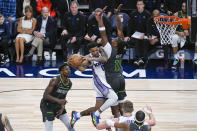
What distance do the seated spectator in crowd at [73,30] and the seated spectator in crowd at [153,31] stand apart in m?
1.80

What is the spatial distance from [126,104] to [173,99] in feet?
13.2

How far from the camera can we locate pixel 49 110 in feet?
22.1

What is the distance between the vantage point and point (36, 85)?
10758mm

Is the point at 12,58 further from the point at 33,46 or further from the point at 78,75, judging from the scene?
the point at 78,75

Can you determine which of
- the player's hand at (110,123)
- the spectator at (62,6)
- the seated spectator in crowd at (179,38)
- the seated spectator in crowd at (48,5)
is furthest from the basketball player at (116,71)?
the seated spectator in crowd at (48,5)

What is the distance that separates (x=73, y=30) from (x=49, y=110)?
20.9ft

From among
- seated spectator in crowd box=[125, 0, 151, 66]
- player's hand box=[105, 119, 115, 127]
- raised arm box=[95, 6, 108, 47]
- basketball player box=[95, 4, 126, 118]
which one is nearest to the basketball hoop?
seated spectator in crowd box=[125, 0, 151, 66]

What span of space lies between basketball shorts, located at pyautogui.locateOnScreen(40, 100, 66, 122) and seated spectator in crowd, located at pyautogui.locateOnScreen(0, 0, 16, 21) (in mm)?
7051

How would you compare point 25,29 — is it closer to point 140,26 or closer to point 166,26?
point 140,26

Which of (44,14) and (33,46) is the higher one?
(44,14)

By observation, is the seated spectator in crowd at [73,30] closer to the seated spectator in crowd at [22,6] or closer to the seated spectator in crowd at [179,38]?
the seated spectator in crowd at [22,6]

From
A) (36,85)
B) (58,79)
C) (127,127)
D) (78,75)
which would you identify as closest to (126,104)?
(127,127)

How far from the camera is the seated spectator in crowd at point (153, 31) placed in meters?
12.6

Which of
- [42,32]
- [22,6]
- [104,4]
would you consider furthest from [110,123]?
[22,6]
